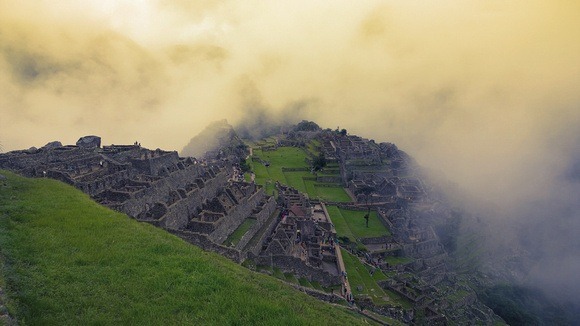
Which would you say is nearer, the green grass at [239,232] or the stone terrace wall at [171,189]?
the stone terrace wall at [171,189]

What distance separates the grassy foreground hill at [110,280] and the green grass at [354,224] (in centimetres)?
3130

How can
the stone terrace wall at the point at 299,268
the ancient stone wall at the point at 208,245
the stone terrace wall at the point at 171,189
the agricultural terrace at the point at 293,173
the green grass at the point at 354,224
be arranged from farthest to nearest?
the agricultural terrace at the point at 293,173 < the green grass at the point at 354,224 < the stone terrace wall at the point at 299,268 < the stone terrace wall at the point at 171,189 < the ancient stone wall at the point at 208,245

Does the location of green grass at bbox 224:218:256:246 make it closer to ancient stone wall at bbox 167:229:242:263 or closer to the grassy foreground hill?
ancient stone wall at bbox 167:229:242:263

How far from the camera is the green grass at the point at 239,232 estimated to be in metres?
30.5

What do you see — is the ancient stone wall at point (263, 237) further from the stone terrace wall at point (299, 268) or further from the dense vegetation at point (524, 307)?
the dense vegetation at point (524, 307)

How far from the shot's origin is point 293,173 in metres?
69.6

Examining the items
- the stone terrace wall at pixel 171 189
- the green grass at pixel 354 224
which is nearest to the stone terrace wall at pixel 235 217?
the stone terrace wall at pixel 171 189

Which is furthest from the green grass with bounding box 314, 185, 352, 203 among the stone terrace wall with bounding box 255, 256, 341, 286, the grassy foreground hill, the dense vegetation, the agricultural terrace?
the grassy foreground hill

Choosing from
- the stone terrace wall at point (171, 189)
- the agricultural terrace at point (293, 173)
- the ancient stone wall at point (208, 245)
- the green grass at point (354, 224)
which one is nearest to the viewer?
the ancient stone wall at point (208, 245)

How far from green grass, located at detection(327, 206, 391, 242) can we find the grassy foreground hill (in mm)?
31299

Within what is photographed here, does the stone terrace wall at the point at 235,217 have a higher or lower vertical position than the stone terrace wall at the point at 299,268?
higher

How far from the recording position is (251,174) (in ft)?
196

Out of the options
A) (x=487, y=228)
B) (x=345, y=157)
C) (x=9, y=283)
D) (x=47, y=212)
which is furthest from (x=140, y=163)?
(x=487, y=228)

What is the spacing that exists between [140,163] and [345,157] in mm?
45132
